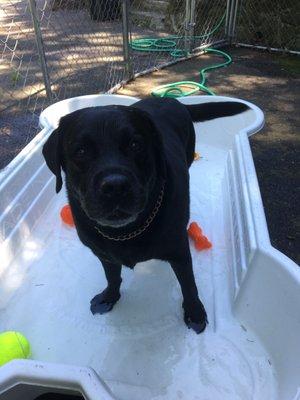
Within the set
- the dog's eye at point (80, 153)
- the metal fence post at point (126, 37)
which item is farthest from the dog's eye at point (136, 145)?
the metal fence post at point (126, 37)

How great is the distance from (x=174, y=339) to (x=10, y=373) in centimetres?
79

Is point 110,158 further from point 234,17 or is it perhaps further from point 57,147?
point 234,17

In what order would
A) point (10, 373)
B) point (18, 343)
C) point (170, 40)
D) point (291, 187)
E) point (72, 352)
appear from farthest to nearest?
point (170, 40), point (291, 187), point (72, 352), point (18, 343), point (10, 373)

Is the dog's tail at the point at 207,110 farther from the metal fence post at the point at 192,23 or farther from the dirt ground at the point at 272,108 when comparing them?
the metal fence post at the point at 192,23

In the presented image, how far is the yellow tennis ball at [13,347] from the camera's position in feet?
5.29

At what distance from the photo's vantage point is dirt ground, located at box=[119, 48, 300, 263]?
2.66 metres

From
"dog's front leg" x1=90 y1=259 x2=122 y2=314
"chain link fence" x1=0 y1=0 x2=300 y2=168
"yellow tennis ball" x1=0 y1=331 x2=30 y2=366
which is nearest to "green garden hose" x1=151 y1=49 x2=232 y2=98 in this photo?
"chain link fence" x1=0 y1=0 x2=300 y2=168

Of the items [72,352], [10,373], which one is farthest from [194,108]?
[10,373]

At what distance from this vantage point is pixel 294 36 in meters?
5.60

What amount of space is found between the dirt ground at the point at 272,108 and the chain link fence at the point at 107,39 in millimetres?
304

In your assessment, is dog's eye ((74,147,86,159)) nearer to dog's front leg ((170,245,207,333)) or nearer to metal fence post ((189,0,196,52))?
dog's front leg ((170,245,207,333))

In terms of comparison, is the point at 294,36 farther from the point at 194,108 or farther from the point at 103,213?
the point at 103,213

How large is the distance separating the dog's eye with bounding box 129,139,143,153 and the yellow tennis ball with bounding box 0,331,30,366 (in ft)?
2.96

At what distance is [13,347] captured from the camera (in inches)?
64.7
